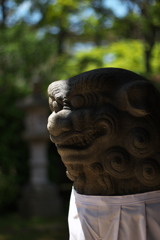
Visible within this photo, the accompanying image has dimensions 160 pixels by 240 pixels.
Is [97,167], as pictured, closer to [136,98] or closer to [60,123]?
[60,123]

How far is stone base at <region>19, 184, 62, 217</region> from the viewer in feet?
24.3

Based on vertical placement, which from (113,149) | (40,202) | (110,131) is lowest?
(40,202)

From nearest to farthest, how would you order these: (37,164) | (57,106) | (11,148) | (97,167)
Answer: (97,167)
(57,106)
(37,164)
(11,148)

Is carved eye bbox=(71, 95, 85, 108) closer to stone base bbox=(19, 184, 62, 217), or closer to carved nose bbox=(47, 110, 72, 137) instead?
carved nose bbox=(47, 110, 72, 137)

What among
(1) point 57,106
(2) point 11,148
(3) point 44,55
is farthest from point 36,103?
(1) point 57,106

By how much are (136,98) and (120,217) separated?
70 cm

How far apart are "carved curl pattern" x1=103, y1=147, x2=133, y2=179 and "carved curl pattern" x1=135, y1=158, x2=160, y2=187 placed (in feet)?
0.19

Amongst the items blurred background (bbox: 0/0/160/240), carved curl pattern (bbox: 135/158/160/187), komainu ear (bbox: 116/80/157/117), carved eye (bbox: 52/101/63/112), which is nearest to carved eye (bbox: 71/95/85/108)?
carved eye (bbox: 52/101/63/112)

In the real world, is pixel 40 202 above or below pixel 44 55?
below

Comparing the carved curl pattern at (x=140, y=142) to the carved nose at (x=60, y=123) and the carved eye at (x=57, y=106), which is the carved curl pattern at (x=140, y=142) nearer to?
the carved nose at (x=60, y=123)

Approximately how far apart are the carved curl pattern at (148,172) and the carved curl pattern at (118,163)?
57 millimetres

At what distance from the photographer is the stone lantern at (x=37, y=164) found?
24.4 ft

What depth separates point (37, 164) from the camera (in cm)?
767

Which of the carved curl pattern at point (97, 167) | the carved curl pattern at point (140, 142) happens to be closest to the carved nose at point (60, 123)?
the carved curl pattern at point (97, 167)
